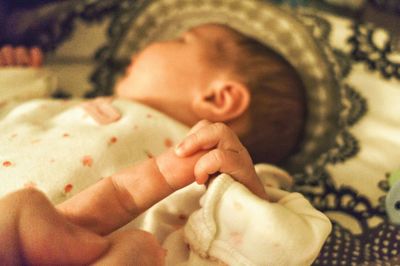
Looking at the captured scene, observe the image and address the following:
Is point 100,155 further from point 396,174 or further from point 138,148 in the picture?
point 396,174

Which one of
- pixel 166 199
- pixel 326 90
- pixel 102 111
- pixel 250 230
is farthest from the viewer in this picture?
pixel 326 90

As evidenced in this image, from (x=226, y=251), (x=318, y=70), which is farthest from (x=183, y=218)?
(x=318, y=70)

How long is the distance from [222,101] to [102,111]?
0.24m

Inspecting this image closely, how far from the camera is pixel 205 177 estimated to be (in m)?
0.62

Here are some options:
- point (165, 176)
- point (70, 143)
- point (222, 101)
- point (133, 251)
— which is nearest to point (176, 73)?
point (222, 101)

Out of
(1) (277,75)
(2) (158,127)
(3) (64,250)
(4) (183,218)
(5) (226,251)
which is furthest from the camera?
(1) (277,75)

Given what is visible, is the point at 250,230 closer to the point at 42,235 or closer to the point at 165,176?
the point at 165,176

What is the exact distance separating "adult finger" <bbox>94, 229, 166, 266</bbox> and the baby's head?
406 mm

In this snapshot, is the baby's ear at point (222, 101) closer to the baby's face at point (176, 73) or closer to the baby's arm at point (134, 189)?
the baby's face at point (176, 73)

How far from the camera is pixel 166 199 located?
747 mm

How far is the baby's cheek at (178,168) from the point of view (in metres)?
0.63

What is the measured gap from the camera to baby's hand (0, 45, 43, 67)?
3.67ft

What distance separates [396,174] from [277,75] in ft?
1.02

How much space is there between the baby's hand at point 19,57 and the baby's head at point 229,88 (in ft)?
0.90
